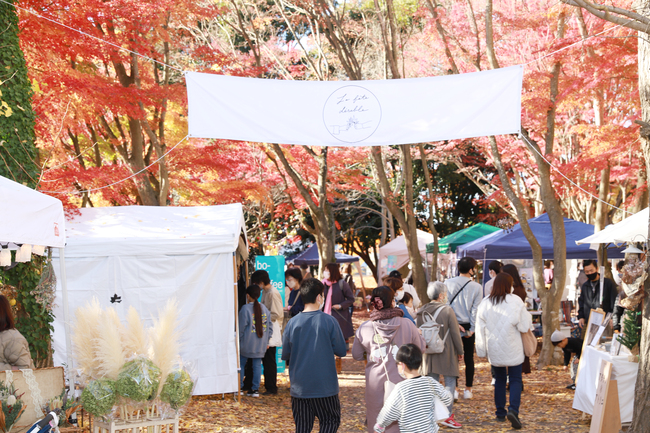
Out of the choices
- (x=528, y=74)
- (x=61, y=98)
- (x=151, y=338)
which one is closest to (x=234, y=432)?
(x=151, y=338)

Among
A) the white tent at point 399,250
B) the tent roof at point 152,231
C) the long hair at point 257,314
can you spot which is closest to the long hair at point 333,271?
the long hair at point 257,314

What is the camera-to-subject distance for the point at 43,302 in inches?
230

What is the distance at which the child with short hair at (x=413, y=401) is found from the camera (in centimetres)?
349

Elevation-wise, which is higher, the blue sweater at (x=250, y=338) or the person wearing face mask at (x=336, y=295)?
the person wearing face mask at (x=336, y=295)

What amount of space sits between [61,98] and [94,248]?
2859 millimetres

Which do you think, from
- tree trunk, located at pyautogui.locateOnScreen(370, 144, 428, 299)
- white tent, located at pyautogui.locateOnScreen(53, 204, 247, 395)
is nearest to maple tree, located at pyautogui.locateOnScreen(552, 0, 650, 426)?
white tent, located at pyautogui.locateOnScreen(53, 204, 247, 395)

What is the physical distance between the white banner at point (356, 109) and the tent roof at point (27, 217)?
1.89m

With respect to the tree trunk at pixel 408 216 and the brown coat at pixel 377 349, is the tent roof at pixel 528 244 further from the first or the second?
the brown coat at pixel 377 349

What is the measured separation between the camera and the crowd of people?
3.61 metres

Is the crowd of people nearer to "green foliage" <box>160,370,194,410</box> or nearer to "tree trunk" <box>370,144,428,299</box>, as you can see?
"green foliage" <box>160,370,194,410</box>

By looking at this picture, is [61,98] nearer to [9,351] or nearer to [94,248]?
[94,248]

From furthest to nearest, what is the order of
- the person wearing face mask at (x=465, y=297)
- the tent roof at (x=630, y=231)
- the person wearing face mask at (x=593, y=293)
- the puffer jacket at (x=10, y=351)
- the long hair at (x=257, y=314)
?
the person wearing face mask at (x=593, y=293) → the long hair at (x=257, y=314) → the person wearing face mask at (x=465, y=297) → the tent roof at (x=630, y=231) → the puffer jacket at (x=10, y=351)

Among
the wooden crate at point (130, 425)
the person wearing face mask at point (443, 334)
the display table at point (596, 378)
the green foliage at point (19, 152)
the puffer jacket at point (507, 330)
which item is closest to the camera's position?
the wooden crate at point (130, 425)

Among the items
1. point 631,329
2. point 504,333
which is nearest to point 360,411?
point 504,333
